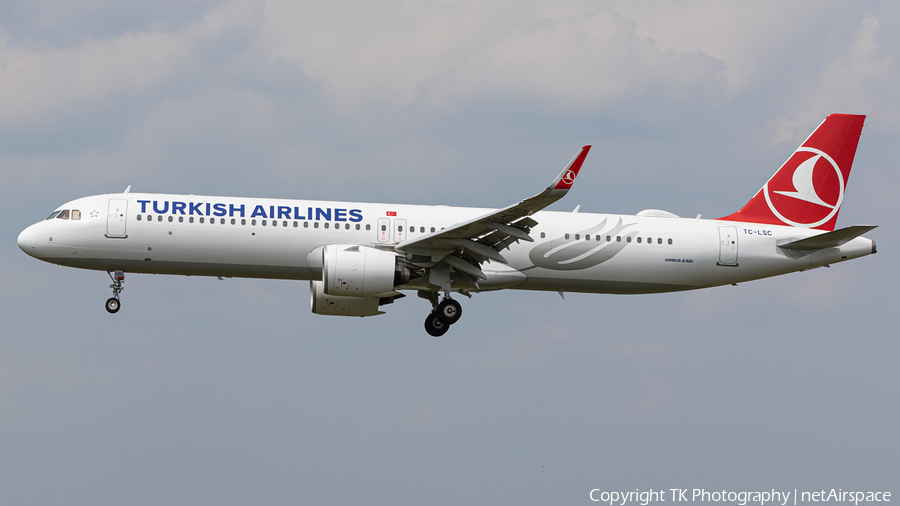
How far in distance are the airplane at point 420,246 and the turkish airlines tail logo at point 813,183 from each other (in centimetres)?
114

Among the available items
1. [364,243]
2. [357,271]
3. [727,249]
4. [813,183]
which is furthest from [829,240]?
[357,271]

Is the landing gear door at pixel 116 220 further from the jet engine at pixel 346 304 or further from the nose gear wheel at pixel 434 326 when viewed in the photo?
the nose gear wheel at pixel 434 326

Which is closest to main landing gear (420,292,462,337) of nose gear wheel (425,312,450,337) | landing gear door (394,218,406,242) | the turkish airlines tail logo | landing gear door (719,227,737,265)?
nose gear wheel (425,312,450,337)

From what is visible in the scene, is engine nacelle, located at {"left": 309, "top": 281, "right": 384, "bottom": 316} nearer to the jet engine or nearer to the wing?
the jet engine

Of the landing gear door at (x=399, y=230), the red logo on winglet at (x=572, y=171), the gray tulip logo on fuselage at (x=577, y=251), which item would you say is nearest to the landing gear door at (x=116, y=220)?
the landing gear door at (x=399, y=230)

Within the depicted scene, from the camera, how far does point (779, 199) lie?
39.0 metres

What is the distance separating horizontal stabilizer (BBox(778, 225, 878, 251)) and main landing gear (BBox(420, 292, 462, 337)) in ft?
40.2

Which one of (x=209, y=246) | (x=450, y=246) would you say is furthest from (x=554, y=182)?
(x=209, y=246)

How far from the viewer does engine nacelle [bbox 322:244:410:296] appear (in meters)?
32.0

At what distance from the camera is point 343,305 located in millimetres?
38312

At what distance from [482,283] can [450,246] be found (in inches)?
91.3

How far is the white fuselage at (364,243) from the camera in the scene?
33.4 metres

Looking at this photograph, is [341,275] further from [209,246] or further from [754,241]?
[754,241]

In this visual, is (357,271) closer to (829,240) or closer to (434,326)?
(434,326)
